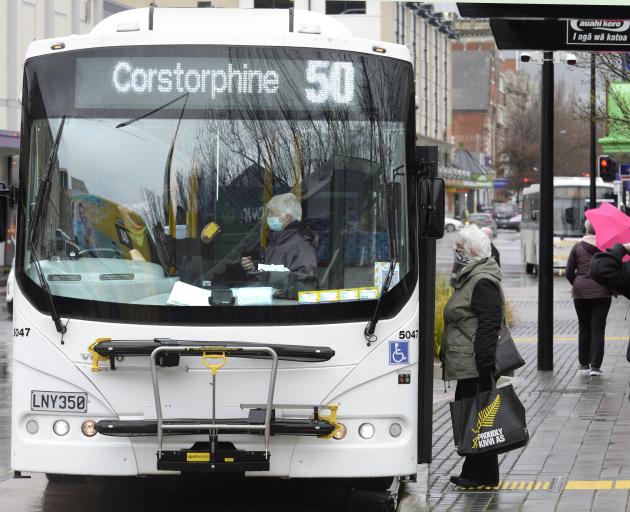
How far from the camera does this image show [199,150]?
7.57 metres

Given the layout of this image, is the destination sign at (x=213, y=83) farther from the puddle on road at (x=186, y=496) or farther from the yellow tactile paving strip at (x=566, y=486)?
the yellow tactile paving strip at (x=566, y=486)

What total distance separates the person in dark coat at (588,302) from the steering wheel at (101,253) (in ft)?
27.8

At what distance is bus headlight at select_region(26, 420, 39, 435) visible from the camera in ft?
25.0

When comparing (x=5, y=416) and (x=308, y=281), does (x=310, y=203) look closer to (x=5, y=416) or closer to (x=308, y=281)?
(x=308, y=281)

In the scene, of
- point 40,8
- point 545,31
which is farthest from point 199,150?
point 40,8

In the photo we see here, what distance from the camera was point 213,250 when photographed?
7.50 m

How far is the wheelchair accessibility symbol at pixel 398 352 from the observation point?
7641mm

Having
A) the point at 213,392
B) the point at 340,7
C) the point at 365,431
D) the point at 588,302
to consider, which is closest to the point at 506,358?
the point at 365,431

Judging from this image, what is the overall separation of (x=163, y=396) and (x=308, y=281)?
1.09 meters

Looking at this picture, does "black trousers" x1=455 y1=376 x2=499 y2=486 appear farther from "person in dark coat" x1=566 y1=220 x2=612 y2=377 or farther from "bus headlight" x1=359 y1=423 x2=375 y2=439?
"person in dark coat" x1=566 y1=220 x2=612 y2=377

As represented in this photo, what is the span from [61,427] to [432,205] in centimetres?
257

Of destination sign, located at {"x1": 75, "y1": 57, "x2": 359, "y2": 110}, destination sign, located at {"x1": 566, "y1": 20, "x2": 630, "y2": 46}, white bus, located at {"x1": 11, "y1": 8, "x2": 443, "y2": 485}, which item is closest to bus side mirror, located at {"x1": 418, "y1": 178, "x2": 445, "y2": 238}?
white bus, located at {"x1": 11, "y1": 8, "x2": 443, "y2": 485}

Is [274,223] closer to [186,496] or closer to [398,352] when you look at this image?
[398,352]

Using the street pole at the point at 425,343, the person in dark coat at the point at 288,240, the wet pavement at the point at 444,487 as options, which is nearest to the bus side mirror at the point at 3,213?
the person in dark coat at the point at 288,240
